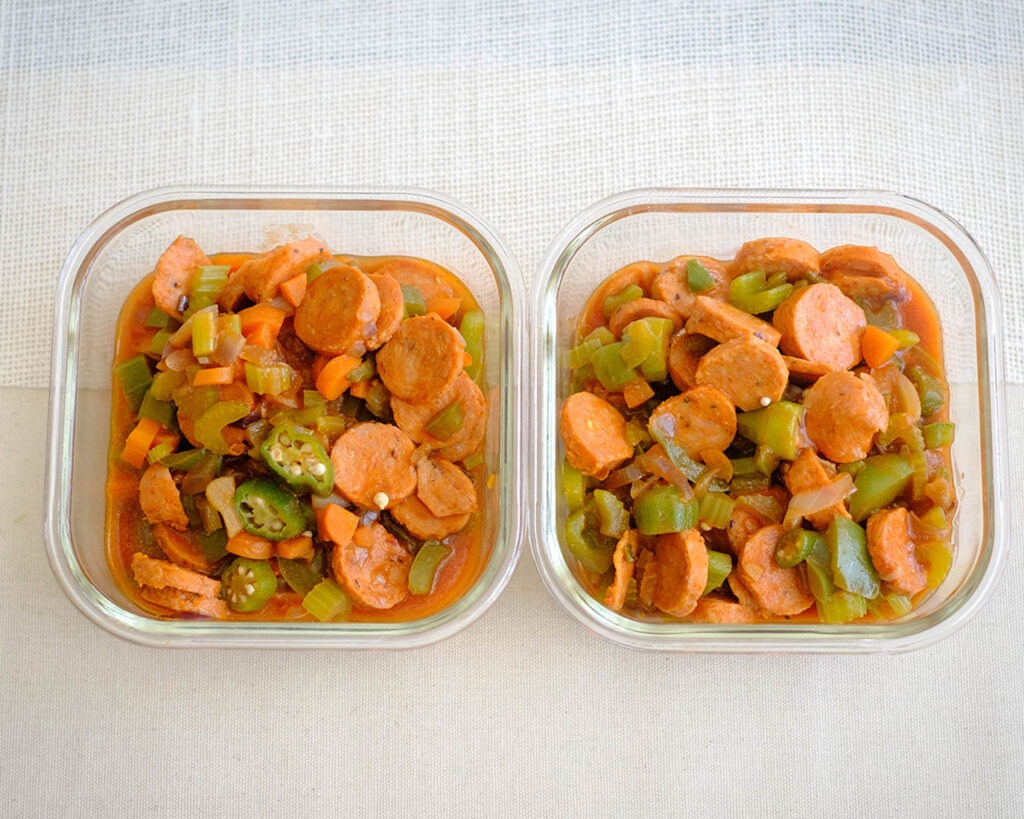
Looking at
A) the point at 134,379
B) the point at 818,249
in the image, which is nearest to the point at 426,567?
the point at 134,379

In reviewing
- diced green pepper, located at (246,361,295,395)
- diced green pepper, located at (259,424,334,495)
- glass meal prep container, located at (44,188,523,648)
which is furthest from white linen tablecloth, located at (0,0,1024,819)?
diced green pepper, located at (246,361,295,395)

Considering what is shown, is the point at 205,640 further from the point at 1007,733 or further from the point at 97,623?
the point at 1007,733

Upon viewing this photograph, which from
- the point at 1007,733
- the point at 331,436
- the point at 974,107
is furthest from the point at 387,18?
the point at 1007,733

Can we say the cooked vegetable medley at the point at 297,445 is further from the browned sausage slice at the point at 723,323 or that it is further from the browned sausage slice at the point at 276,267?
the browned sausage slice at the point at 723,323

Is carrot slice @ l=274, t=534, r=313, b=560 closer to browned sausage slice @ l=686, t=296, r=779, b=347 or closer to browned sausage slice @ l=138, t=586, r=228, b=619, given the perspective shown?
browned sausage slice @ l=138, t=586, r=228, b=619

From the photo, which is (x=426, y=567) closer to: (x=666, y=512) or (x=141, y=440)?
(x=666, y=512)

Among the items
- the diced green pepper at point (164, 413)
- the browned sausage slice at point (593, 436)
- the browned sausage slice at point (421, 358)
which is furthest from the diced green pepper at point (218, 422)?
the browned sausage slice at point (593, 436)

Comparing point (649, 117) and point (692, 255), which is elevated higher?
point (649, 117)
